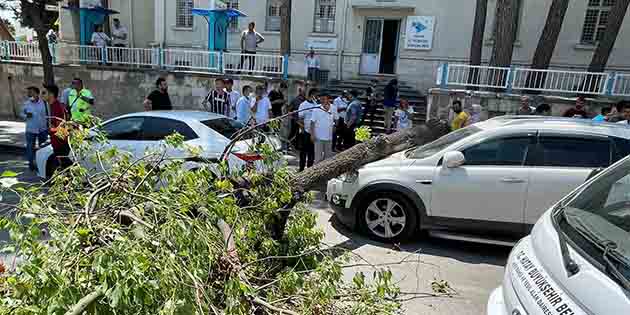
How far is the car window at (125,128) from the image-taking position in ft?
19.2

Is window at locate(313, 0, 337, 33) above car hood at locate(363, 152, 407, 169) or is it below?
above

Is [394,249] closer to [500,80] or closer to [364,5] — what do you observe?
[500,80]

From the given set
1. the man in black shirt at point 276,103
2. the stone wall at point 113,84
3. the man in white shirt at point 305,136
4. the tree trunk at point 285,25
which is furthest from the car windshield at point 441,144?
the tree trunk at point 285,25

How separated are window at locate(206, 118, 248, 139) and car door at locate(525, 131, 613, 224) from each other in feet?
13.3

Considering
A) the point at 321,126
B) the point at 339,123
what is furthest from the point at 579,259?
the point at 339,123

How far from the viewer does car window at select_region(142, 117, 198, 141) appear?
5668 millimetres

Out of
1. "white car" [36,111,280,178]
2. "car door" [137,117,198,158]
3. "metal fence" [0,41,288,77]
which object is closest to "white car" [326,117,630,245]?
"white car" [36,111,280,178]

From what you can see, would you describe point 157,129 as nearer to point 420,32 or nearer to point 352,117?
point 352,117

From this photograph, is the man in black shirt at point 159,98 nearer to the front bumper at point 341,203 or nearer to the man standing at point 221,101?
the man standing at point 221,101

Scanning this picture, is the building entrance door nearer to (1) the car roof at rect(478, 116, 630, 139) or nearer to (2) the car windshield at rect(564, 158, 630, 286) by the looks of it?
(1) the car roof at rect(478, 116, 630, 139)

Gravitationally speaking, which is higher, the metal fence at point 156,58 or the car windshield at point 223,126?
the metal fence at point 156,58

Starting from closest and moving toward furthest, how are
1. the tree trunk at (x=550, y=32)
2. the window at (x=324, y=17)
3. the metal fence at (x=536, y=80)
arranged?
the metal fence at (x=536, y=80)
the tree trunk at (x=550, y=32)
the window at (x=324, y=17)

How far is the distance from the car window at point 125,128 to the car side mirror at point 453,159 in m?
4.47

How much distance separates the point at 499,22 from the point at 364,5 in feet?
20.3
